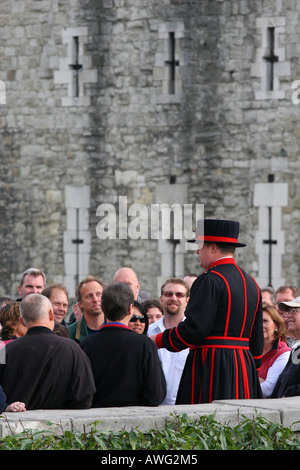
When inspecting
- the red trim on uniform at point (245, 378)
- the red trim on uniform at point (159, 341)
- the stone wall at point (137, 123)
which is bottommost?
the red trim on uniform at point (245, 378)

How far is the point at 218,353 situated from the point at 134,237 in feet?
32.4

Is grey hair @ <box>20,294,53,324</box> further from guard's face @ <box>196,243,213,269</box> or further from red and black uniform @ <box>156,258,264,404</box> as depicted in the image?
guard's face @ <box>196,243,213,269</box>

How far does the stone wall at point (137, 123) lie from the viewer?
16.0m

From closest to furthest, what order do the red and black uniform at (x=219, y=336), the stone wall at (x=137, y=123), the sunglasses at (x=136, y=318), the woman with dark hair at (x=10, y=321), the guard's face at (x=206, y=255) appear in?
the red and black uniform at (x=219, y=336) → the guard's face at (x=206, y=255) → the woman with dark hair at (x=10, y=321) → the sunglasses at (x=136, y=318) → the stone wall at (x=137, y=123)

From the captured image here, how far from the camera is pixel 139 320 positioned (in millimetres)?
7719

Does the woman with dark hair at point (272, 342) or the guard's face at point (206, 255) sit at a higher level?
the guard's face at point (206, 255)

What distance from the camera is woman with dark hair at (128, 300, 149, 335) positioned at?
7680mm

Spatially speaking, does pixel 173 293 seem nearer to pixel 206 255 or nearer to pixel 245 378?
pixel 206 255

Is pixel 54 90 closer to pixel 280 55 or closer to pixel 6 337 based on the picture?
pixel 280 55

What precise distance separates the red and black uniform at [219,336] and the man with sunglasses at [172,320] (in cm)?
77

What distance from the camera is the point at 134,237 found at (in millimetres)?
16734

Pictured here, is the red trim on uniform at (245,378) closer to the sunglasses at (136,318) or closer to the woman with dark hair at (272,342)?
the woman with dark hair at (272,342)

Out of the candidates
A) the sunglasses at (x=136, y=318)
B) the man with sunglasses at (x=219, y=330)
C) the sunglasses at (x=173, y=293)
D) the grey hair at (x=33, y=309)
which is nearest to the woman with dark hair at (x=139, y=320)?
the sunglasses at (x=136, y=318)

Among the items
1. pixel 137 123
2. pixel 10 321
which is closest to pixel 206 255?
pixel 10 321
